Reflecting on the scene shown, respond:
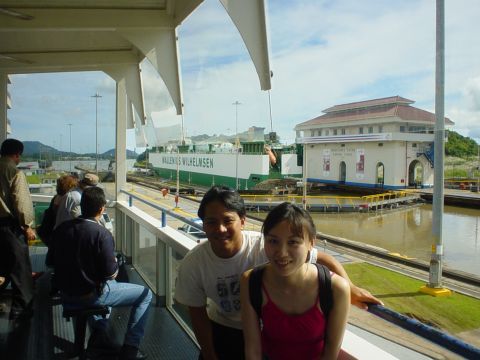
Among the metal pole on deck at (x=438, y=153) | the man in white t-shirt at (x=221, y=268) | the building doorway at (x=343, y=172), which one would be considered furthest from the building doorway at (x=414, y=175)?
the man in white t-shirt at (x=221, y=268)

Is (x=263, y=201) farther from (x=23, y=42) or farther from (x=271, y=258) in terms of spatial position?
(x=271, y=258)

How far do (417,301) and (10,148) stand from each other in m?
9.34

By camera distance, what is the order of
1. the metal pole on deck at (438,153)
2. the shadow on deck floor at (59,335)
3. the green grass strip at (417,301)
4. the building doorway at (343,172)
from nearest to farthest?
the shadow on deck floor at (59,335) < the green grass strip at (417,301) < the metal pole on deck at (438,153) < the building doorway at (343,172)

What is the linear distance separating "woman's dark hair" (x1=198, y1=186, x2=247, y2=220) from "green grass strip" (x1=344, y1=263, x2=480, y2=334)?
7.02 metres

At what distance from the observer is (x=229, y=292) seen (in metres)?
1.57

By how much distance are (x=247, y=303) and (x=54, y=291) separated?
268 cm

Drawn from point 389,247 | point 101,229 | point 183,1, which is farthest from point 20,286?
point 389,247

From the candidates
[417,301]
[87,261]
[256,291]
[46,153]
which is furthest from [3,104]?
[417,301]

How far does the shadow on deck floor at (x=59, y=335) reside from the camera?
251 centimetres

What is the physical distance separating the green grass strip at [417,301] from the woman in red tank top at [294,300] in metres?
7.07

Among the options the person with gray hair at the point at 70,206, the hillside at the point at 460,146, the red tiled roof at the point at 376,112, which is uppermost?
the red tiled roof at the point at 376,112

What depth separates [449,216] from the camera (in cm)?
2578

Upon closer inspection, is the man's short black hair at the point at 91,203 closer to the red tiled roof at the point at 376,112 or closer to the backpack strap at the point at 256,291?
the backpack strap at the point at 256,291

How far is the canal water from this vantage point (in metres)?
16.0
